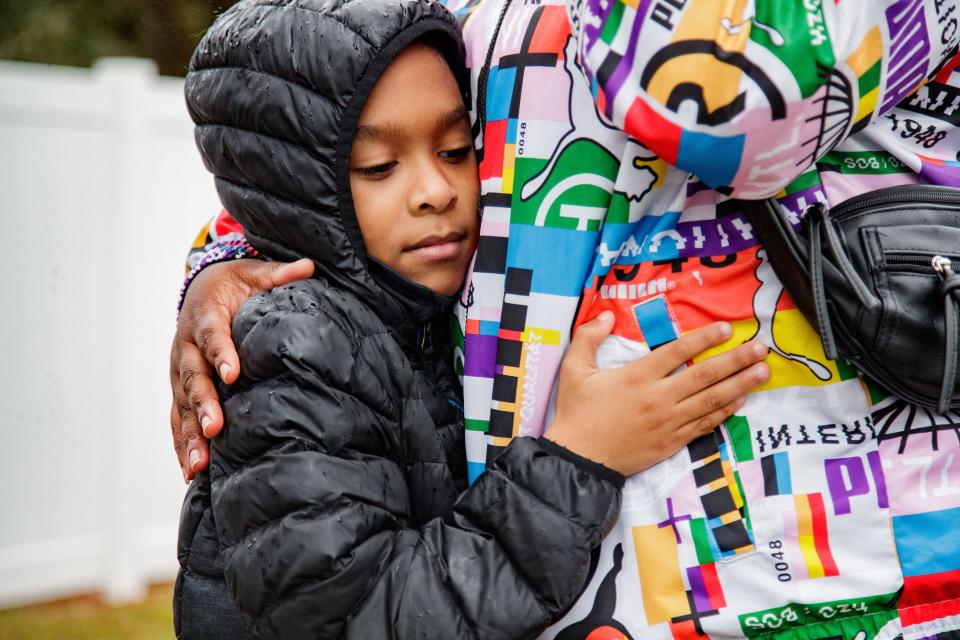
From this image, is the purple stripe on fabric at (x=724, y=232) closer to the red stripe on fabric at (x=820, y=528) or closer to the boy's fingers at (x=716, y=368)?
Result: the boy's fingers at (x=716, y=368)

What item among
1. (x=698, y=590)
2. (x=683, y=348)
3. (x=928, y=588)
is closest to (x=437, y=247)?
(x=683, y=348)

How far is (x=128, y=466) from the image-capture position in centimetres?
553

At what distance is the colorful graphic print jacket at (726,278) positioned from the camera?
4.17 ft

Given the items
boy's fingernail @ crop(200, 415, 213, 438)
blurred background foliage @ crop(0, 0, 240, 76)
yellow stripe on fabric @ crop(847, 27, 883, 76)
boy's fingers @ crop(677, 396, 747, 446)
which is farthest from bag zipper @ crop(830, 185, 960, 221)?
blurred background foliage @ crop(0, 0, 240, 76)

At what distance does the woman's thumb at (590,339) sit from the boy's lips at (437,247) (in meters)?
A: 0.38

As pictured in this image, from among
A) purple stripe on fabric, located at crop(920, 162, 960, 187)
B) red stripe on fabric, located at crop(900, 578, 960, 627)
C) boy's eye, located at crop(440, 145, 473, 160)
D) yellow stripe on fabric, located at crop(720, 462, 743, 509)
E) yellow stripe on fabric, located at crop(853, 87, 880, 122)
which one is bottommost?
red stripe on fabric, located at crop(900, 578, 960, 627)

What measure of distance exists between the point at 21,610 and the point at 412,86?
4694 millimetres

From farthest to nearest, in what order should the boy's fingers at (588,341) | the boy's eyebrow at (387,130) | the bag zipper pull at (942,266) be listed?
the boy's eyebrow at (387,130) < the boy's fingers at (588,341) < the bag zipper pull at (942,266)

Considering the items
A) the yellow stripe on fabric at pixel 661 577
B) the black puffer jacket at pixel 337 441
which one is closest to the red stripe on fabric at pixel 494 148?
the black puffer jacket at pixel 337 441

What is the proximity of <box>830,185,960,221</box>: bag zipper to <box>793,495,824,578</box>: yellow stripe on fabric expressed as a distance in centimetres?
44

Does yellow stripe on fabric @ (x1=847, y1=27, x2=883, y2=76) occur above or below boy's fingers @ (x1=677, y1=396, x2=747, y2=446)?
above

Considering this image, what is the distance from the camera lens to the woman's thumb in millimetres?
1576

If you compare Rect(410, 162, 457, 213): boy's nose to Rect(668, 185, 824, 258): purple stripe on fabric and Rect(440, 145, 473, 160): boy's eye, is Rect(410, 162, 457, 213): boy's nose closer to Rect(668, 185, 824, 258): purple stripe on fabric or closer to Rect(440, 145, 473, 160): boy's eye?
Rect(440, 145, 473, 160): boy's eye

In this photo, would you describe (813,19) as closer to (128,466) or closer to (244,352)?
(244,352)
